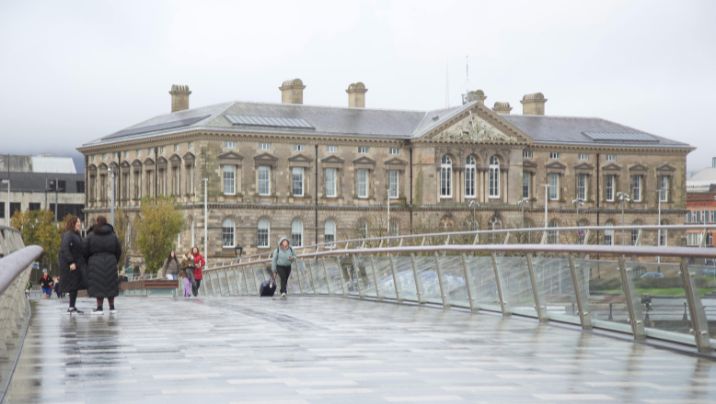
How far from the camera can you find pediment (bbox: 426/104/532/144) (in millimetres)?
130125

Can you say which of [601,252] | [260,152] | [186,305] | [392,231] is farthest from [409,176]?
[601,252]

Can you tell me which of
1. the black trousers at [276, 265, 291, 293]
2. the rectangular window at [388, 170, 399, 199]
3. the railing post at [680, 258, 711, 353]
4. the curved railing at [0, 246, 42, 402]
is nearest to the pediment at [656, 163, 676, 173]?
the rectangular window at [388, 170, 399, 199]

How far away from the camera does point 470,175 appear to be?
133 meters

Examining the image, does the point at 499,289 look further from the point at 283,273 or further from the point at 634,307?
the point at 283,273

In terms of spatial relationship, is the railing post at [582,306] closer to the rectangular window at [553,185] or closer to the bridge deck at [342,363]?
the bridge deck at [342,363]

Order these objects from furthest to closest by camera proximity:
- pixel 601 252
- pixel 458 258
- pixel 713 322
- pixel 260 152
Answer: pixel 260 152 < pixel 458 258 < pixel 601 252 < pixel 713 322

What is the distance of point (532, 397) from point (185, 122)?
11412cm

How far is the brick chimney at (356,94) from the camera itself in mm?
132500

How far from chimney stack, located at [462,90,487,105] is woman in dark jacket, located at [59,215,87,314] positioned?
112 meters

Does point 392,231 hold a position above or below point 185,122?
below

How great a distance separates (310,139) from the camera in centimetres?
12444

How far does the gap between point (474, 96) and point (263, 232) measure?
88.0ft

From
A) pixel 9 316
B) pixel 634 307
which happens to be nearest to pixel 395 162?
pixel 634 307

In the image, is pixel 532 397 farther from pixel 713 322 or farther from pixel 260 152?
pixel 260 152
